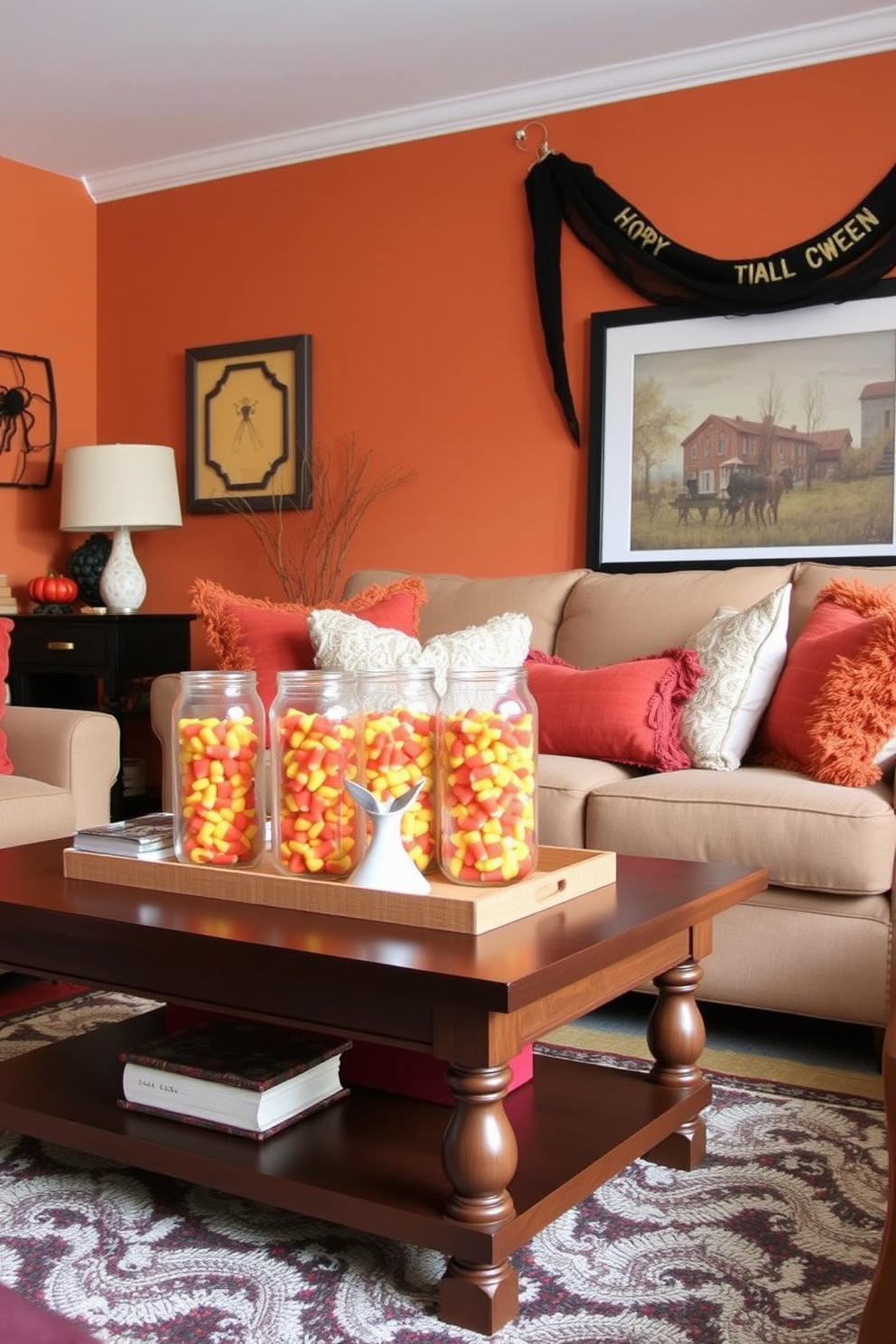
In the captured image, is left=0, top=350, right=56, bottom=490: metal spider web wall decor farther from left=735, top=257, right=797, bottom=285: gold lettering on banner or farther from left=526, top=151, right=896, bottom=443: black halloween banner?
left=735, top=257, right=797, bottom=285: gold lettering on banner

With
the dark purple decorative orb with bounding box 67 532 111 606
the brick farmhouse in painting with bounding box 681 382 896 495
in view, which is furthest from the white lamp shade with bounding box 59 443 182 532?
the brick farmhouse in painting with bounding box 681 382 896 495

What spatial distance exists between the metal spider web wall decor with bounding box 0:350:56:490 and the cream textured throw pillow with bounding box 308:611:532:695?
213 cm

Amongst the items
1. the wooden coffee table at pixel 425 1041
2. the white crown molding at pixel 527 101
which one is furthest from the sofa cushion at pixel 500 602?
the wooden coffee table at pixel 425 1041

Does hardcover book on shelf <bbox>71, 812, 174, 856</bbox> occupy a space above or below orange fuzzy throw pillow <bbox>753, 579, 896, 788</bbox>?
below

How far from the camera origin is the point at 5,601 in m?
4.78

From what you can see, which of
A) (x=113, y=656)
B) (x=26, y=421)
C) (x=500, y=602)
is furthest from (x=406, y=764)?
(x=26, y=421)

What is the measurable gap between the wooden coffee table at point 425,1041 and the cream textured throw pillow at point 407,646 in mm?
1189

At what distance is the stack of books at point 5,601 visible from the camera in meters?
4.75

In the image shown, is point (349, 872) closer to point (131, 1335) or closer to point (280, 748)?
point (280, 748)

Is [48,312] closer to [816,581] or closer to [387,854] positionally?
[816,581]

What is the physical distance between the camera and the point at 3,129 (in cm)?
464

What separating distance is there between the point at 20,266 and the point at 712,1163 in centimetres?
412

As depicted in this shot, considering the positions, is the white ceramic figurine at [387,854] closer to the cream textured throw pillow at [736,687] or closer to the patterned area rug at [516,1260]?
the patterned area rug at [516,1260]

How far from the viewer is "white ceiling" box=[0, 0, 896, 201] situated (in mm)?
3730
